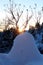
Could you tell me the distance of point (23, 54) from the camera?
156 cm

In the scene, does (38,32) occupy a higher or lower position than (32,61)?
lower

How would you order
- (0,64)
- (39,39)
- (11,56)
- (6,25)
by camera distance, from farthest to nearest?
(39,39) → (6,25) → (11,56) → (0,64)

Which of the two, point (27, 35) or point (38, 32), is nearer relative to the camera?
point (27, 35)

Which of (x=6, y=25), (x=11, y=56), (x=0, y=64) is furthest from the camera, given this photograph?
(x=6, y=25)

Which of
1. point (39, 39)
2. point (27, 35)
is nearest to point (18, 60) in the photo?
point (27, 35)

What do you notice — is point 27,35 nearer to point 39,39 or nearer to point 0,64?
point 0,64

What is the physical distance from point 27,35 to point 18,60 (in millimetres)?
203

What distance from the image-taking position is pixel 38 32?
21453mm

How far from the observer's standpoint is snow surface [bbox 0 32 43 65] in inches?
58.7

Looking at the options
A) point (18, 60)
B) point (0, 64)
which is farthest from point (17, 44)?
point (0, 64)

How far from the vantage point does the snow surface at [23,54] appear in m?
1.49

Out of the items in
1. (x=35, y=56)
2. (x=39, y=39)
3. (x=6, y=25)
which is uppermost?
(x=35, y=56)

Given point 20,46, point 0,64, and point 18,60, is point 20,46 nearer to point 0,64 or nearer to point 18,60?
point 18,60

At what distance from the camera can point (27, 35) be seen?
1640 millimetres
